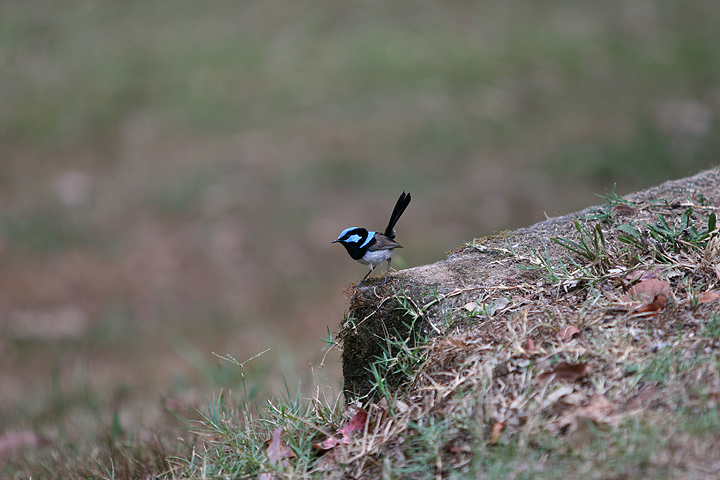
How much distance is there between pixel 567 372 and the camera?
1949mm

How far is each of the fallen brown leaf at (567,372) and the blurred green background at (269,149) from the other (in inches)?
122

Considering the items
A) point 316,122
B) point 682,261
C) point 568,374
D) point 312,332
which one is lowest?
point 312,332

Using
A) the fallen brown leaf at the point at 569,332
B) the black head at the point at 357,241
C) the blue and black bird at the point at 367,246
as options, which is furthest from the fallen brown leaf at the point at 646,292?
the black head at the point at 357,241

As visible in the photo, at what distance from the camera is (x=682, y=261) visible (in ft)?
7.82

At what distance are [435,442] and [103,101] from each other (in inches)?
313

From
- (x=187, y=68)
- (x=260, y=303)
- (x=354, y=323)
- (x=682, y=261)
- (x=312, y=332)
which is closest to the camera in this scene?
(x=682, y=261)

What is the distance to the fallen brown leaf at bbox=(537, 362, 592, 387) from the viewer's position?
194 cm

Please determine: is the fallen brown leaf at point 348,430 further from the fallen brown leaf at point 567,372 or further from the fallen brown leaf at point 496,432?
the fallen brown leaf at point 567,372

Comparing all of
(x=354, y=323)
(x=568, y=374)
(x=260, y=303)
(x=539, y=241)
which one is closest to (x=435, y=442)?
(x=568, y=374)

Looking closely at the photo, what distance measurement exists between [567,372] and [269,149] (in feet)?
20.6

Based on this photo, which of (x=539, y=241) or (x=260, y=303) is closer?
(x=539, y=241)

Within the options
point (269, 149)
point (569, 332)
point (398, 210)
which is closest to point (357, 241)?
point (398, 210)

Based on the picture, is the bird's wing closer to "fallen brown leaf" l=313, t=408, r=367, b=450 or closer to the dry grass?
the dry grass

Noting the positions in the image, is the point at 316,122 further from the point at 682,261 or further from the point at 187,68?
the point at 682,261
